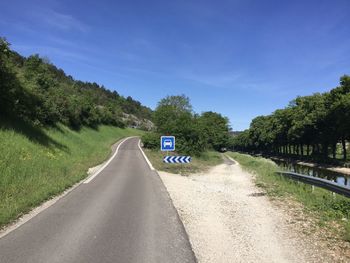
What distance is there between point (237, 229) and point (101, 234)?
331cm

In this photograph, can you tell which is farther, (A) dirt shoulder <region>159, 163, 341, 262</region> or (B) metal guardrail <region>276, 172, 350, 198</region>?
(B) metal guardrail <region>276, 172, 350, 198</region>

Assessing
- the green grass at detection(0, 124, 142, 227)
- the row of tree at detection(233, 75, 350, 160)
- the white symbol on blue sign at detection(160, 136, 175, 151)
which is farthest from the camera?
the row of tree at detection(233, 75, 350, 160)

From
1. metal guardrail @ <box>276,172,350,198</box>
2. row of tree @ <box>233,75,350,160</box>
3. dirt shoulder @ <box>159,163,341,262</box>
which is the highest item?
row of tree @ <box>233,75,350,160</box>

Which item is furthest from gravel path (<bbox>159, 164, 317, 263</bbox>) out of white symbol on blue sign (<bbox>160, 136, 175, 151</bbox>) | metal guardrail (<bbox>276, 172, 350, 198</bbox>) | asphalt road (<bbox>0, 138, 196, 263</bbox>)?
white symbol on blue sign (<bbox>160, 136, 175, 151</bbox>)

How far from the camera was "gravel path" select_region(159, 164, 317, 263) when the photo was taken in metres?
6.95

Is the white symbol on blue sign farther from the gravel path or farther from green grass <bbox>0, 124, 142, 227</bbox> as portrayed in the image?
the gravel path

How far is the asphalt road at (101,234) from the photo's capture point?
650 centimetres

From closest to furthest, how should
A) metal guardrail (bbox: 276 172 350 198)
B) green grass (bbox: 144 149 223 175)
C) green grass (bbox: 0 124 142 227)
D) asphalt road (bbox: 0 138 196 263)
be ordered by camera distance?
1. asphalt road (bbox: 0 138 196 263)
2. green grass (bbox: 0 124 142 227)
3. metal guardrail (bbox: 276 172 350 198)
4. green grass (bbox: 144 149 223 175)

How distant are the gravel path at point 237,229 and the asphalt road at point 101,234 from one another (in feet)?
1.48

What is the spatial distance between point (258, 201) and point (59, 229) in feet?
24.3

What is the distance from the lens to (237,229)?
8.88m

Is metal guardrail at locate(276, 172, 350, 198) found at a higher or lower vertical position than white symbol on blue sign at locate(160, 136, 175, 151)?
lower

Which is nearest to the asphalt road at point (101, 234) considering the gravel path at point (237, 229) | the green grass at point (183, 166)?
the gravel path at point (237, 229)

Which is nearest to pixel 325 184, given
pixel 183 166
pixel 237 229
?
pixel 237 229
